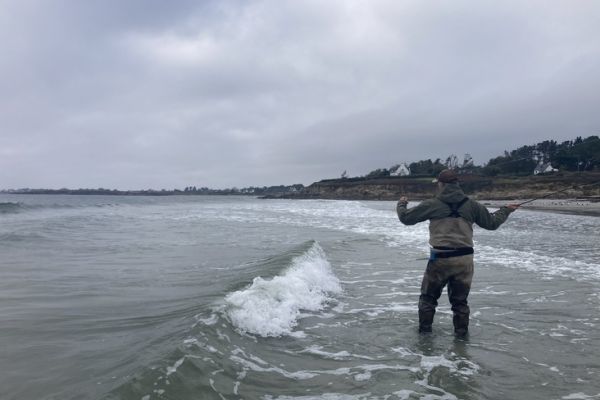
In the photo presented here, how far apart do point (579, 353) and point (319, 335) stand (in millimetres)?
3179

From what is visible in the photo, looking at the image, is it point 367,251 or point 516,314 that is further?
point 367,251

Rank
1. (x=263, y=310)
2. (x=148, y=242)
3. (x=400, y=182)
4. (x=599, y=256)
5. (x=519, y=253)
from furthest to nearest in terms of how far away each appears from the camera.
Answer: (x=400, y=182) → (x=148, y=242) → (x=519, y=253) → (x=599, y=256) → (x=263, y=310)

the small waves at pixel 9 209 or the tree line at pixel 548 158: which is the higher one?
the tree line at pixel 548 158

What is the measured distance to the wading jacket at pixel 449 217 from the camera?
19.2 feet

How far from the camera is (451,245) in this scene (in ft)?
19.1

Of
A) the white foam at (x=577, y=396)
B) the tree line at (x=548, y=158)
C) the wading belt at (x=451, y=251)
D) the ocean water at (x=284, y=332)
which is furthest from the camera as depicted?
the tree line at (x=548, y=158)

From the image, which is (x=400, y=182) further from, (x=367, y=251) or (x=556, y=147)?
(x=367, y=251)

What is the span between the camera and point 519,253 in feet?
46.4

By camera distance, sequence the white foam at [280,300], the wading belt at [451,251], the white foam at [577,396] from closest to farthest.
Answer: the white foam at [577,396] → the wading belt at [451,251] → the white foam at [280,300]

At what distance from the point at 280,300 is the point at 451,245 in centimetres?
300

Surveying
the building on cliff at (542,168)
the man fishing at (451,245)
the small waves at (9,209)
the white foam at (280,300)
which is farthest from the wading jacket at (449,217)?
the building on cliff at (542,168)

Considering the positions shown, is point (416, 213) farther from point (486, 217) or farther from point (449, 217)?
point (486, 217)

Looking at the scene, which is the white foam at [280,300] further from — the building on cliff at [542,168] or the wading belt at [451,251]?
the building on cliff at [542,168]

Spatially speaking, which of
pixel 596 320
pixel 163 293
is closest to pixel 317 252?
pixel 163 293
